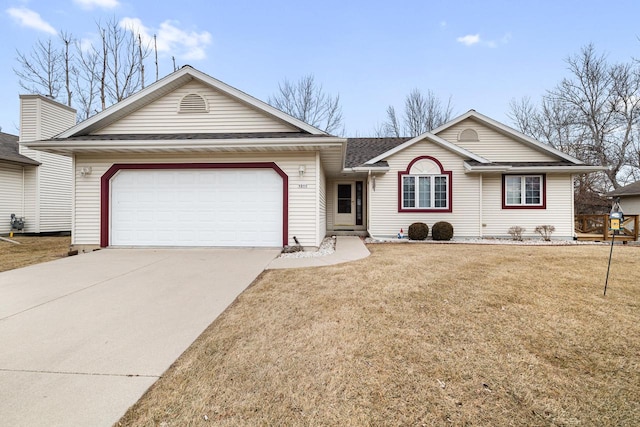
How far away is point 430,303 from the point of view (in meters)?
3.92

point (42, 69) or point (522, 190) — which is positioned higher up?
point (42, 69)

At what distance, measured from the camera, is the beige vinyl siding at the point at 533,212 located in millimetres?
11664

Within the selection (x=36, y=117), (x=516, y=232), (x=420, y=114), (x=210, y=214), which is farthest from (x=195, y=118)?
(x=420, y=114)

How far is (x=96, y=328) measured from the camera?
321 centimetres

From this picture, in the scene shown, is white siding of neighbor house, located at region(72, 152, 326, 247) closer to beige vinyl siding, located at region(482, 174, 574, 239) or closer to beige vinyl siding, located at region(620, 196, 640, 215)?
beige vinyl siding, located at region(482, 174, 574, 239)

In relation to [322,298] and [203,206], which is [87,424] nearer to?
[322,298]

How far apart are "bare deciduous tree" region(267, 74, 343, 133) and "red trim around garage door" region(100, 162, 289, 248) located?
1721 cm

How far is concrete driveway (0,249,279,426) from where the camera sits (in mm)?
2014

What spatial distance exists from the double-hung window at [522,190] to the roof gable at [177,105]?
872cm

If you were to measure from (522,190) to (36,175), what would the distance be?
2210cm

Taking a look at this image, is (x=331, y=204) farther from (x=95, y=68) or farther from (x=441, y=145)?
(x=95, y=68)

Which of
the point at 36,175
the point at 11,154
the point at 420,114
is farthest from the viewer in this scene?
the point at 420,114

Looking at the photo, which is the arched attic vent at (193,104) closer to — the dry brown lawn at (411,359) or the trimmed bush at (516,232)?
the dry brown lawn at (411,359)

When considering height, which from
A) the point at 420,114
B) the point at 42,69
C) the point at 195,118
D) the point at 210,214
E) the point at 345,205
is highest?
the point at 42,69
